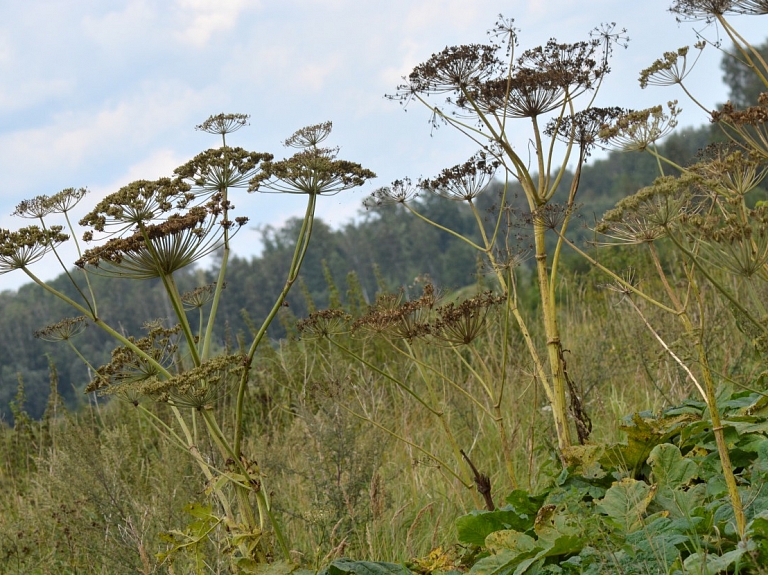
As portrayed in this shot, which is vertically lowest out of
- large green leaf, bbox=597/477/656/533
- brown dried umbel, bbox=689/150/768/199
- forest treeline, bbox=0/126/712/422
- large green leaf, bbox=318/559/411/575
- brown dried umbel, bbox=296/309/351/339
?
large green leaf, bbox=597/477/656/533

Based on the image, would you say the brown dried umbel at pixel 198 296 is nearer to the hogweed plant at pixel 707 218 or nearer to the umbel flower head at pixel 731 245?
the hogweed plant at pixel 707 218

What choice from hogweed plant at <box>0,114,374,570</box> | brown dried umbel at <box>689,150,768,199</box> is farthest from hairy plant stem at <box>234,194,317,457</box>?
brown dried umbel at <box>689,150,768,199</box>

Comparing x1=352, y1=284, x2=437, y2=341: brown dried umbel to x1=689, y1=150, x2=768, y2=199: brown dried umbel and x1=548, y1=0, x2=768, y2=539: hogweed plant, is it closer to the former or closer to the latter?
x1=548, y1=0, x2=768, y2=539: hogweed plant

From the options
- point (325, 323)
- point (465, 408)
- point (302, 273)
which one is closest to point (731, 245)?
point (325, 323)

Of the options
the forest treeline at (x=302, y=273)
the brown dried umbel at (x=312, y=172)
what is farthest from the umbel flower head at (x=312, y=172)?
the forest treeline at (x=302, y=273)

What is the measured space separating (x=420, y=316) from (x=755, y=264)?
1482mm

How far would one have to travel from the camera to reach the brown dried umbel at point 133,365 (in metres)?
3.07

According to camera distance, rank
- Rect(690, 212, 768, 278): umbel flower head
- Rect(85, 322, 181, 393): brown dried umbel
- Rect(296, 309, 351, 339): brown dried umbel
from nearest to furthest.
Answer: Rect(690, 212, 768, 278): umbel flower head → Rect(85, 322, 181, 393): brown dried umbel → Rect(296, 309, 351, 339): brown dried umbel

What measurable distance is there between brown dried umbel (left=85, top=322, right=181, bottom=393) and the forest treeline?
140ft

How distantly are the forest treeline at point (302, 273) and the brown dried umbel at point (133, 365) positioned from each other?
42.7 metres

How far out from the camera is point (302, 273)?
176ft

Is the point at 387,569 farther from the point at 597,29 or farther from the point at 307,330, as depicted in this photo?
the point at 597,29

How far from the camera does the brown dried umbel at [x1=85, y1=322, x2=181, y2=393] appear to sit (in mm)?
3072

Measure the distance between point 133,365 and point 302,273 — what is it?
50653 mm
